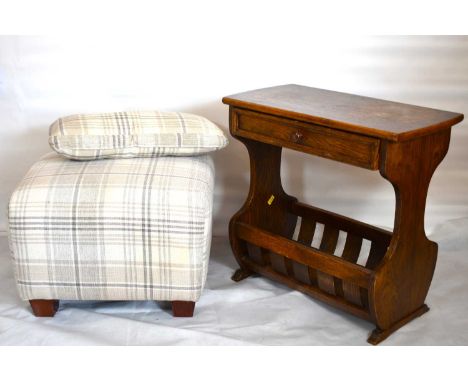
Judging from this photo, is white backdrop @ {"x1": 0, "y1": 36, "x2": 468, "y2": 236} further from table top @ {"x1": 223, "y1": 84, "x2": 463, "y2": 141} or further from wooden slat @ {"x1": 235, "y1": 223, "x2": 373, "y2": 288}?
wooden slat @ {"x1": 235, "y1": 223, "x2": 373, "y2": 288}

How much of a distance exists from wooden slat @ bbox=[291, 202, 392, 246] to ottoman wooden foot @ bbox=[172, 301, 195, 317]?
1.80 feet

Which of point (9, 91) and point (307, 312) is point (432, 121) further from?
point (9, 91)

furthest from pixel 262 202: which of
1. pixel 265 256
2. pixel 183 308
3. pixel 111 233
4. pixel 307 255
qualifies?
pixel 111 233

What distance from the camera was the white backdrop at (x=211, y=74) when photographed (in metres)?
2.46

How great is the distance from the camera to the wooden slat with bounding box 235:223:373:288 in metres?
1.85

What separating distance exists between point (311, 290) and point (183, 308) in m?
0.39

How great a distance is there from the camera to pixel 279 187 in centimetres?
230

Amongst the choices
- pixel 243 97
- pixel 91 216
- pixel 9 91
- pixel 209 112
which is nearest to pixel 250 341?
pixel 91 216

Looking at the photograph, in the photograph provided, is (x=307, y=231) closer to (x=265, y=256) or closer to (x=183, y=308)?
(x=265, y=256)

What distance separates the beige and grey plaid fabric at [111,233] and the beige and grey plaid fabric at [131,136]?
0.06 meters

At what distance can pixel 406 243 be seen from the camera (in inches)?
73.1

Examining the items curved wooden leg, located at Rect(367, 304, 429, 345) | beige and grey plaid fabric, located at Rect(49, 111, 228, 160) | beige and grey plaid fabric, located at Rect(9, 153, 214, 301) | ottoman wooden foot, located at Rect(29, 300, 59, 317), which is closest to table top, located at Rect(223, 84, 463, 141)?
beige and grey plaid fabric, located at Rect(49, 111, 228, 160)

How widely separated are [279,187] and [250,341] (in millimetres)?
603

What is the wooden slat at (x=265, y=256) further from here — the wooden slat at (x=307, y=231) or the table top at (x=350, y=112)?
the table top at (x=350, y=112)
